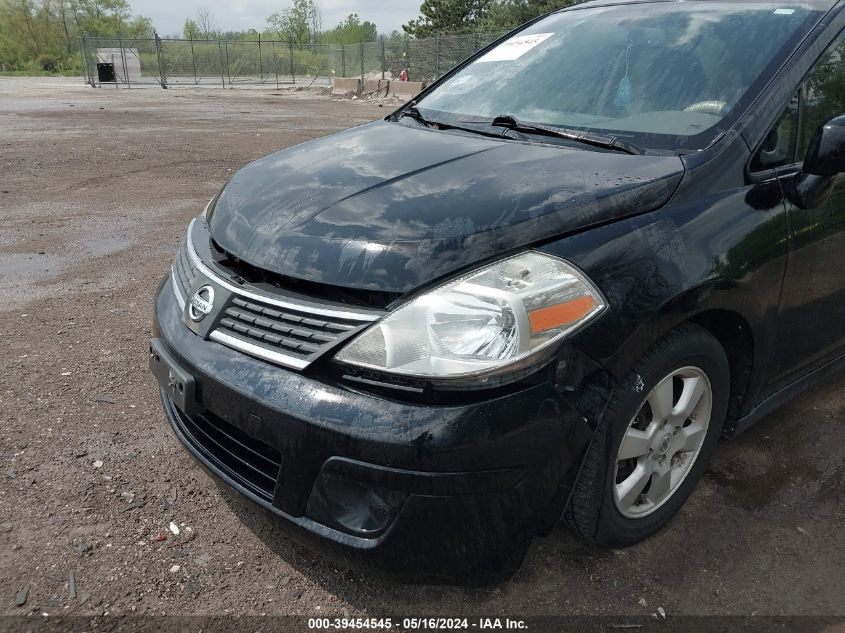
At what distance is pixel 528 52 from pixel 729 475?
7.04 feet

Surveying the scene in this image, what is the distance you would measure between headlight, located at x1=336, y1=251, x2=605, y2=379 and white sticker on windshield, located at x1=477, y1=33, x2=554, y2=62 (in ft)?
6.28

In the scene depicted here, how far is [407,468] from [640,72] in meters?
1.98

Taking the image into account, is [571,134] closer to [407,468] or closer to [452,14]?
[407,468]

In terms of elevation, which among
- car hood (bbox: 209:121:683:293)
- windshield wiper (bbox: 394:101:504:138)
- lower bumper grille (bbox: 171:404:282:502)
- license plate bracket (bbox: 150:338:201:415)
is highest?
windshield wiper (bbox: 394:101:504:138)

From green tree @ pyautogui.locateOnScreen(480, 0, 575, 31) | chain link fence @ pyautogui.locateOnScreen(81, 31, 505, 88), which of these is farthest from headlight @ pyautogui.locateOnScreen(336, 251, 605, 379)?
green tree @ pyautogui.locateOnScreen(480, 0, 575, 31)

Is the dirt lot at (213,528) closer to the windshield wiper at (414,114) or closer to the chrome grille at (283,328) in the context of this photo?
the chrome grille at (283,328)

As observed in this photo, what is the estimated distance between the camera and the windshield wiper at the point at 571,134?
2406 mm

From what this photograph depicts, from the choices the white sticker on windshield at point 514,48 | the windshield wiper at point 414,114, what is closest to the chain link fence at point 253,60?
the white sticker on windshield at point 514,48

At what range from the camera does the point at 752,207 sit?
Answer: 2.24m

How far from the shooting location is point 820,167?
226 centimetres

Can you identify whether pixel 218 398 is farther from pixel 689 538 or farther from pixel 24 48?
pixel 24 48

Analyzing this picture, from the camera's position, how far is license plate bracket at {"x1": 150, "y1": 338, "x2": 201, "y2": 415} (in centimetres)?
209

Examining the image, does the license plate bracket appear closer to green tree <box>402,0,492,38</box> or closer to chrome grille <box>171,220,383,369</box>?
chrome grille <box>171,220,383,369</box>

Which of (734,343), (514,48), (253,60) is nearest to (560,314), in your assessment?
(734,343)
